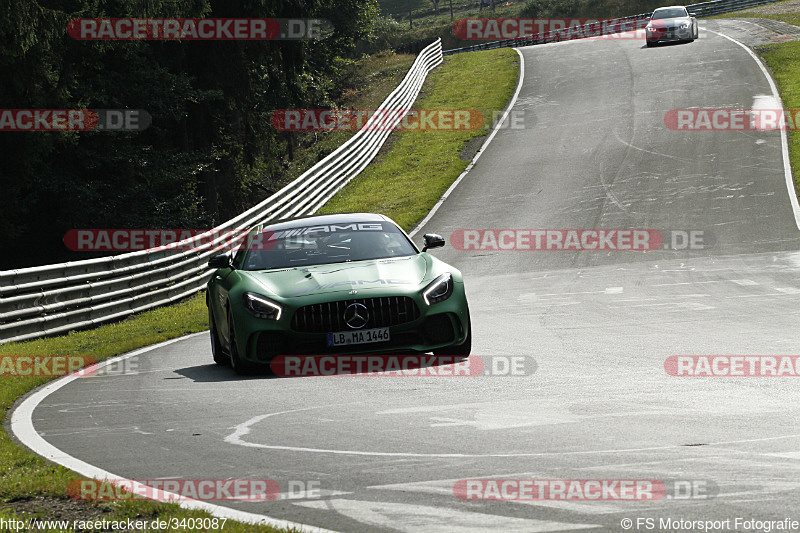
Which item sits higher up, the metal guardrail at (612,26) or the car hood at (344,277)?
the metal guardrail at (612,26)

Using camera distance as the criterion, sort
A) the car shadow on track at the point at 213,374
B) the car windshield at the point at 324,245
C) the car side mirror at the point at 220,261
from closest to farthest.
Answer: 1. the car shadow on track at the point at 213,374
2. the car windshield at the point at 324,245
3. the car side mirror at the point at 220,261

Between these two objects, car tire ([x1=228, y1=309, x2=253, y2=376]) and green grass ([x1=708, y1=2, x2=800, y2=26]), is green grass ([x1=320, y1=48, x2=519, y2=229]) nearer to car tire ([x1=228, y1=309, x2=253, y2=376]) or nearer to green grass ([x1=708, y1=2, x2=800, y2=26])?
green grass ([x1=708, y1=2, x2=800, y2=26])

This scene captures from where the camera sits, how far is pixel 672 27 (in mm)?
51812

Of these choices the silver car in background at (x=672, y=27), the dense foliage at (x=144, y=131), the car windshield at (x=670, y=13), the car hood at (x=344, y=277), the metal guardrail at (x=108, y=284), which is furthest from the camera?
the car windshield at (x=670, y=13)

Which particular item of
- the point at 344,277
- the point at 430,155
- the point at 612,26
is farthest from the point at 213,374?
the point at 612,26

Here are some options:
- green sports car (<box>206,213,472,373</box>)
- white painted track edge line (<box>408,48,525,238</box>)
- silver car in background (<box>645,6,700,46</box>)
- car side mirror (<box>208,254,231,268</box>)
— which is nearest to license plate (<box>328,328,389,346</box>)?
green sports car (<box>206,213,472,373</box>)

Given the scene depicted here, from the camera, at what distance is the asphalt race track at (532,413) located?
4.83 metres

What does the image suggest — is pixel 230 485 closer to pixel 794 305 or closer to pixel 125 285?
pixel 794 305

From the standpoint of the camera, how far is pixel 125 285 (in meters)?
18.0

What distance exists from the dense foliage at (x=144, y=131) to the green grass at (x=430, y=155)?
433cm

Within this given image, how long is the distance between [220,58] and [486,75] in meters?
20.6

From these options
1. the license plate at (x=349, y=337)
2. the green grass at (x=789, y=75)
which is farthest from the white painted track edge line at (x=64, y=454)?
the green grass at (x=789, y=75)

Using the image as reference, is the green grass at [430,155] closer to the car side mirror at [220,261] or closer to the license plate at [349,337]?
the car side mirror at [220,261]

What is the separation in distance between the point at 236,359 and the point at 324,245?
1636 millimetres
